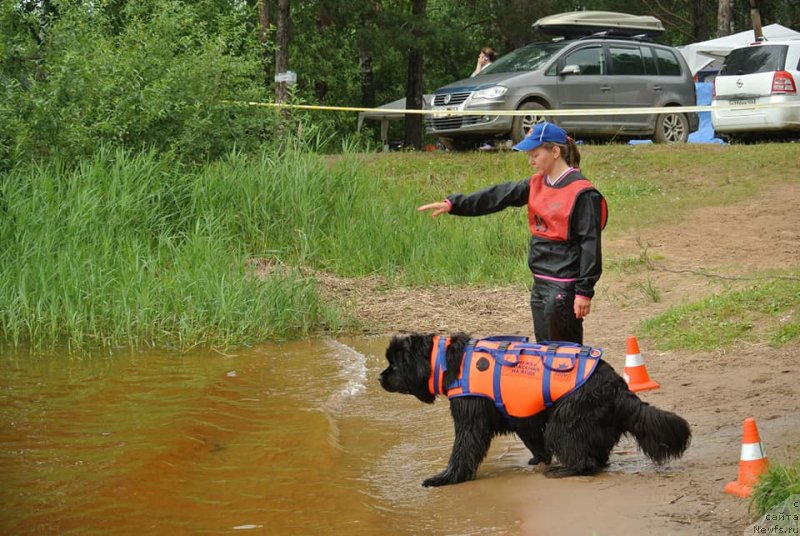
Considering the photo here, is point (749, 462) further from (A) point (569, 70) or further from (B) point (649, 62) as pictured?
(B) point (649, 62)

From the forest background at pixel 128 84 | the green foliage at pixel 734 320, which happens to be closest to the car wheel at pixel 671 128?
the forest background at pixel 128 84

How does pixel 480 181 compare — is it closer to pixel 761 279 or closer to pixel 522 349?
pixel 761 279

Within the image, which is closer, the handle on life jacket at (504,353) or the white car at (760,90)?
the handle on life jacket at (504,353)

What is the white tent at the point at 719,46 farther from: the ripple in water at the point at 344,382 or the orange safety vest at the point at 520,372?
the orange safety vest at the point at 520,372

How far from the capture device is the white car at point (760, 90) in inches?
741

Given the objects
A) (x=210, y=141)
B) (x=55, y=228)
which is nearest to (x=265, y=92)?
(x=210, y=141)

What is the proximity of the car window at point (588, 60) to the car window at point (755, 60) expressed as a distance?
241 centimetres

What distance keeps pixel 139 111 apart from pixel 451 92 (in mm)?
7463

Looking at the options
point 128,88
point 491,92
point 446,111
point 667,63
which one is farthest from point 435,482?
point 667,63

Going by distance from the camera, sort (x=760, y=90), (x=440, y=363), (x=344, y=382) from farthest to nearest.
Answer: (x=760, y=90) → (x=344, y=382) → (x=440, y=363)

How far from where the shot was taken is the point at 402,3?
2930 cm

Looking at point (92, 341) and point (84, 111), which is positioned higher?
point (84, 111)

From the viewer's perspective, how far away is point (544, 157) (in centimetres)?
600

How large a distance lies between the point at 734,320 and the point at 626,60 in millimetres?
12549
